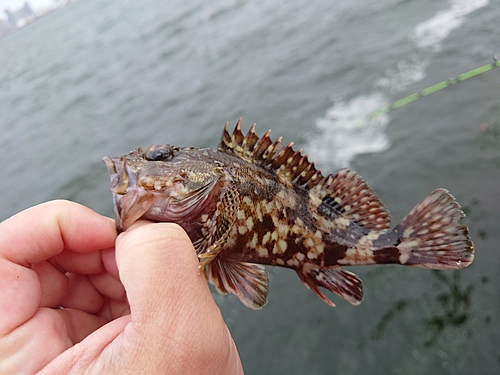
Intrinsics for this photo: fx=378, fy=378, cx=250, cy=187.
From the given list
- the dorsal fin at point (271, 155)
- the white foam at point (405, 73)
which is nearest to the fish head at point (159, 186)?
the dorsal fin at point (271, 155)

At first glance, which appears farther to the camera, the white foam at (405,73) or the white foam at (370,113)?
the white foam at (405,73)

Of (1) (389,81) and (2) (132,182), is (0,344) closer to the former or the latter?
(2) (132,182)

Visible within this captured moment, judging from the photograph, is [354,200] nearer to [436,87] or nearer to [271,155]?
[271,155]

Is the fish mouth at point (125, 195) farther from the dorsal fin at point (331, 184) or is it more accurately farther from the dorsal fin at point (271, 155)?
the dorsal fin at point (331, 184)

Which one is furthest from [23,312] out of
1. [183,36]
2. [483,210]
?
[183,36]

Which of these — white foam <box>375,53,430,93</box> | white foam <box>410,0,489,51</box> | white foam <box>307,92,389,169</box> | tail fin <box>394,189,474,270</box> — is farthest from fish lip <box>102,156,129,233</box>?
white foam <box>410,0,489,51</box>

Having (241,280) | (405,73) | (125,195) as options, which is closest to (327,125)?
(405,73)

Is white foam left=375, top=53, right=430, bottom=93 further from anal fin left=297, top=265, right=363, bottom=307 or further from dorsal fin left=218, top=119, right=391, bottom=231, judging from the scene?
Result: anal fin left=297, top=265, right=363, bottom=307
